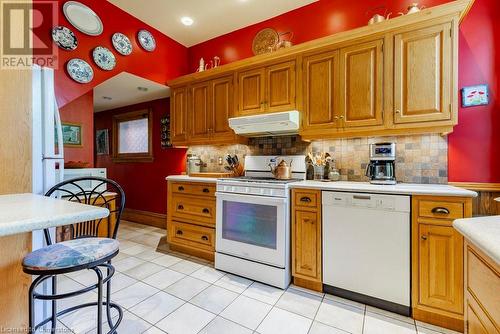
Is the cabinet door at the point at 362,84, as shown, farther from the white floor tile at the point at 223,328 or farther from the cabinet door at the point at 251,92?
the white floor tile at the point at 223,328

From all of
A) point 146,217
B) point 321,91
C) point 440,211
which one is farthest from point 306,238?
point 146,217

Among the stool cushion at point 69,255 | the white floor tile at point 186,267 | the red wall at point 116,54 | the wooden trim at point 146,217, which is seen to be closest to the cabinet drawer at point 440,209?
the stool cushion at point 69,255

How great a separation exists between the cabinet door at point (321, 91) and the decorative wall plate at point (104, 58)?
226 centimetres

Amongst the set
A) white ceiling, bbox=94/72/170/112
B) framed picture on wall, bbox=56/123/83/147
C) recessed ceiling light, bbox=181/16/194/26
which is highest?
recessed ceiling light, bbox=181/16/194/26

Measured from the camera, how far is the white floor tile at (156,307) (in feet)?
5.62

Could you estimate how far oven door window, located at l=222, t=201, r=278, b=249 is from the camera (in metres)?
2.20

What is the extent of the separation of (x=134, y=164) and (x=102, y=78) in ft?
7.18

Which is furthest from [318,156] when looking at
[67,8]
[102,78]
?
[67,8]

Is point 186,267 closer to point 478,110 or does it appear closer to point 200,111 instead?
point 200,111

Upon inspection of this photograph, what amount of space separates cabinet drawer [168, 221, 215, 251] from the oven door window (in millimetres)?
280

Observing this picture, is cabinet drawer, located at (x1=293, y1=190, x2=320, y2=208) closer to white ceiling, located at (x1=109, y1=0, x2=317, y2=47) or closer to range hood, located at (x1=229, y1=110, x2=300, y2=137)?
range hood, located at (x1=229, y1=110, x2=300, y2=137)

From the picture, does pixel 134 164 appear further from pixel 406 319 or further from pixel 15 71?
pixel 406 319

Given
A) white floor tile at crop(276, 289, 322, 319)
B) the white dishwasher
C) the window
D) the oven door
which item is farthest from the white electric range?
the window

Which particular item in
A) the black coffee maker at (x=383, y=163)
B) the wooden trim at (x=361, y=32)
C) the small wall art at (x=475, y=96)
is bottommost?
the black coffee maker at (x=383, y=163)
